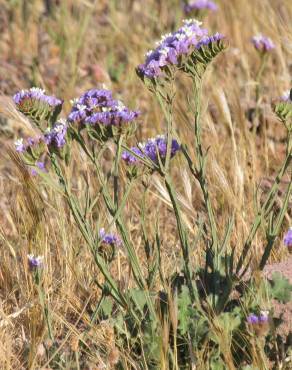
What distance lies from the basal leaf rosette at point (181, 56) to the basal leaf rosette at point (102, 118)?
12 centimetres

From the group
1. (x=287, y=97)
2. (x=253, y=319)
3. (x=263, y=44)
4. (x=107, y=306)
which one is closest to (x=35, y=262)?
(x=107, y=306)

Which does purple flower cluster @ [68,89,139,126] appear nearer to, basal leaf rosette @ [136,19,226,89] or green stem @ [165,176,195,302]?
basal leaf rosette @ [136,19,226,89]

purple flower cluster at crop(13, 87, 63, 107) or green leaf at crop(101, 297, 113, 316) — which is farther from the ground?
purple flower cluster at crop(13, 87, 63, 107)

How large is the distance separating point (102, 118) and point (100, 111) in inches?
5.6

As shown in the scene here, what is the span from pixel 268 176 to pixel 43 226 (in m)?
1.30

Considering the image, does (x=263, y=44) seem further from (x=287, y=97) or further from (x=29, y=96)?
(x=29, y=96)

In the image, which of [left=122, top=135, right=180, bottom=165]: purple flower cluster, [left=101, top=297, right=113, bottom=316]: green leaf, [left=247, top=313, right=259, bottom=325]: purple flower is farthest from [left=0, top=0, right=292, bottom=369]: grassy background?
[left=247, top=313, right=259, bottom=325]: purple flower

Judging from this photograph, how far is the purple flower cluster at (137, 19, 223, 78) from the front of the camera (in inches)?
105

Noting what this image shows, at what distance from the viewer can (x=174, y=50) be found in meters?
2.70

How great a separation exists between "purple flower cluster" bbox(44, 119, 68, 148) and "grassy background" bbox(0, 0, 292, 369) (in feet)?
0.99

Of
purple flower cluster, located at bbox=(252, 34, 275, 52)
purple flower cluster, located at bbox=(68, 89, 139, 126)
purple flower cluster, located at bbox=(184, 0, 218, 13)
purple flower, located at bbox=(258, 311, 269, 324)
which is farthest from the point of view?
purple flower cluster, located at bbox=(184, 0, 218, 13)

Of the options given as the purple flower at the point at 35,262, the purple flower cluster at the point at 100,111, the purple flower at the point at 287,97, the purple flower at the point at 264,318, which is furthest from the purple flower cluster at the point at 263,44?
the purple flower at the point at 264,318

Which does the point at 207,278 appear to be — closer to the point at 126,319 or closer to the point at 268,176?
the point at 126,319

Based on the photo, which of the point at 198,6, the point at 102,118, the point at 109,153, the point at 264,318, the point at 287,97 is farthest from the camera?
the point at 198,6
